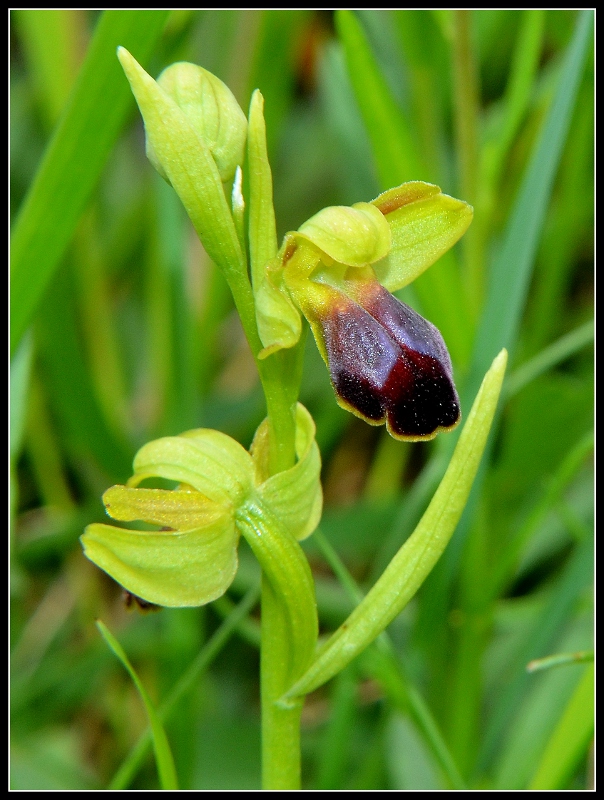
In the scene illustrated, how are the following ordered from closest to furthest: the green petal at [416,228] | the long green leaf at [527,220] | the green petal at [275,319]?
the green petal at [275,319], the green petal at [416,228], the long green leaf at [527,220]

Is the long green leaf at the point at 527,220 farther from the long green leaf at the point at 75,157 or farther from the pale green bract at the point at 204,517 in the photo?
the long green leaf at the point at 75,157

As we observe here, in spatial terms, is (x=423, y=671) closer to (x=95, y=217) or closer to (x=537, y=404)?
(x=537, y=404)

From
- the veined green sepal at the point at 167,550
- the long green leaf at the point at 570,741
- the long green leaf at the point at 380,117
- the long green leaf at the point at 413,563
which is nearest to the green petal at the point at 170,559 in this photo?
the veined green sepal at the point at 167,550

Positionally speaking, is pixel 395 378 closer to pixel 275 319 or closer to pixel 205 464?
pixel 275 319

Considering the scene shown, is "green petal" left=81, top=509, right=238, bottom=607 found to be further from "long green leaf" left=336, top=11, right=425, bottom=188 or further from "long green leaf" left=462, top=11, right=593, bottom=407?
"long green leaf" left=336, top=11, right=425, bottom=188

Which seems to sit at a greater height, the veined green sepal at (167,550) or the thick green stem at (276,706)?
the veined green sepal at (167,550)

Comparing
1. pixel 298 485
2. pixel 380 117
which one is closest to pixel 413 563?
pixel 298 485

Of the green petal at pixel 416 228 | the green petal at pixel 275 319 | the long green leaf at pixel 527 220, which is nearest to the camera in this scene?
the green petal at pixel 275 319

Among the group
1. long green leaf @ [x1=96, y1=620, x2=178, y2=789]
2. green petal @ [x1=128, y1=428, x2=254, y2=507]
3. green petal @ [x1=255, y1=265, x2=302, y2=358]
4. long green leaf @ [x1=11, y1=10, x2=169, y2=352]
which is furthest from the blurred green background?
green petal @ [x1=255, y1=265, x2=302, y2=358]
